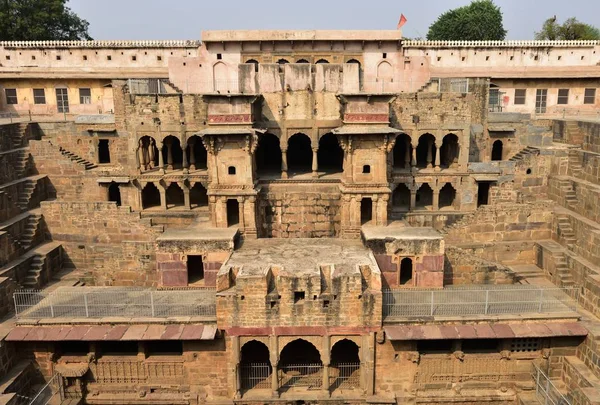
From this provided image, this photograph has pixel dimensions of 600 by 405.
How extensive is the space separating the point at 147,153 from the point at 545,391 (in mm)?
22350

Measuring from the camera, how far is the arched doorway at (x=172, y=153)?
2738 centimetres

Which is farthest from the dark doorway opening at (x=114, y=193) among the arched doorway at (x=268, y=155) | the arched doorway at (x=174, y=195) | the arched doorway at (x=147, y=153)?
the arched doorway at (x=268, y=155)

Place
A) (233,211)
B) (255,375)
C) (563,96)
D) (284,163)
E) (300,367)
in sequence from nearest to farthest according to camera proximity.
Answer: (255,375) → (300,367) → (233,211) → (284,163) → (563,96)

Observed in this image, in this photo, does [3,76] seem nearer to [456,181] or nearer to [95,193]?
[95,193]

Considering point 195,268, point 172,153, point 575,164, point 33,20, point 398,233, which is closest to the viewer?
point 398,233

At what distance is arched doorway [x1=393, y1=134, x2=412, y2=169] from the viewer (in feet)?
87.2

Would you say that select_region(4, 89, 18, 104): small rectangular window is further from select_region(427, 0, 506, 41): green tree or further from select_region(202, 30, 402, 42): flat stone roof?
select_region(427, 0, 506, 41): green tree

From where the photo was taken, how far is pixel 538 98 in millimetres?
36031

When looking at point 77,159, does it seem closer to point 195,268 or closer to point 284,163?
point 195,268

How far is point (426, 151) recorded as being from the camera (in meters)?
29.6

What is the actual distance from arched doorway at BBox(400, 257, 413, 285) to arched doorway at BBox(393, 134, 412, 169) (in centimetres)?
688

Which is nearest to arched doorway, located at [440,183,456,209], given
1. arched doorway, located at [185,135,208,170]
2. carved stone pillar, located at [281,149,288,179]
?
carved stone pillar, located at [281,149,288,179]

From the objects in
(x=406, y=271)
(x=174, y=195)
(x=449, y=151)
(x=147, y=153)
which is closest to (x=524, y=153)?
(x=449, y=151)

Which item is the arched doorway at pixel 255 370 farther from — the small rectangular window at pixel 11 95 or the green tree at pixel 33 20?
the green tree at pixel 33 20
